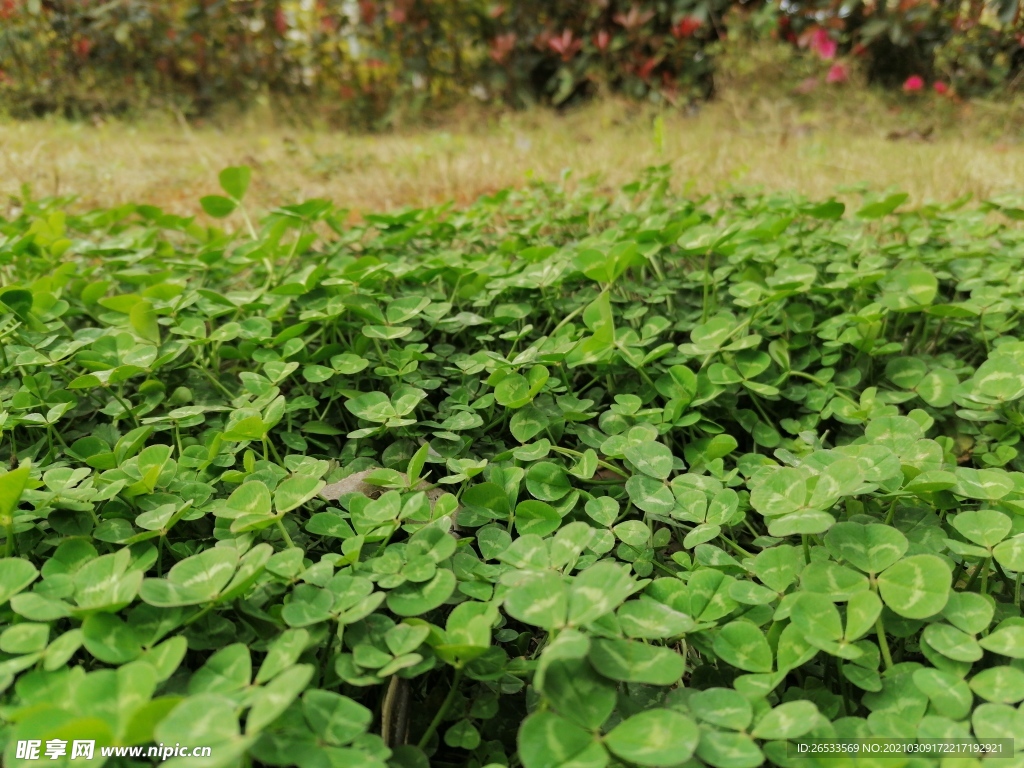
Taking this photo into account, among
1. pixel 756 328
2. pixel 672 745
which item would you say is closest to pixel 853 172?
pixel 756 328

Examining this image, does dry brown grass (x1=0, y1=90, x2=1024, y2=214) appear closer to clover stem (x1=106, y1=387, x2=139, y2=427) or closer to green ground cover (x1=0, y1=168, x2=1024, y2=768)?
green ground cover (x1=0, y1=168, x2=1024, y2=768)

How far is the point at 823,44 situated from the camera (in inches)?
245

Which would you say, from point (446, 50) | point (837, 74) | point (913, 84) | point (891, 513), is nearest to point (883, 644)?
point (891, 513)

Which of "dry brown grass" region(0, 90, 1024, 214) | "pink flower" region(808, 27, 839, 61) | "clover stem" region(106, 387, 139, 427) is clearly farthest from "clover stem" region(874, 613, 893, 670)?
"pink flower" region(808, 27, 839, 61)

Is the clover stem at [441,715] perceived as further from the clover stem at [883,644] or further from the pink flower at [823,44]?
the pink flower at [823,44]

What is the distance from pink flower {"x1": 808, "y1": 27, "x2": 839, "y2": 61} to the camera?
6.19 metres

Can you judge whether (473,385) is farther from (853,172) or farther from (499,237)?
(853,172)

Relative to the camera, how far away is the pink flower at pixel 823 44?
6.19m

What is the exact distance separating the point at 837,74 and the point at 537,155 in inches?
134

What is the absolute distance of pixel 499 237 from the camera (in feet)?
8.81

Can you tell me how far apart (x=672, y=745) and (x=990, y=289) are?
1.67 metres

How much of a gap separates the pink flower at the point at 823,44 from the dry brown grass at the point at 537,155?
17.4 inches

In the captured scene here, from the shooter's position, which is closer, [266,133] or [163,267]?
[163,267]

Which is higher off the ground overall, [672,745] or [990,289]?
[990,289]
